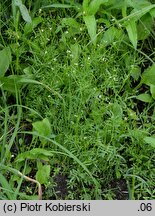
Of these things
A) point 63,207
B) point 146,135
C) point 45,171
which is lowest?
point 63,207

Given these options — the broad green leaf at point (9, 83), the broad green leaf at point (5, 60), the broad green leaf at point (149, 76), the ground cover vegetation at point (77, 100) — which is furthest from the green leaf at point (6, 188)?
the broad green leaf at point (149, 76)

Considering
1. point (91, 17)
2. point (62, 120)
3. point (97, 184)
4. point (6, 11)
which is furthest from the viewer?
point (6, 11)

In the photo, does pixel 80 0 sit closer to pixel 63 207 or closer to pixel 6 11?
pixel 6 11

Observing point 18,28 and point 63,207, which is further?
point 18,28

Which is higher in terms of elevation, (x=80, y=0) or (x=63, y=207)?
(x=80, y=0)

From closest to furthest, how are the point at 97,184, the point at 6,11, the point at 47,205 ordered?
the point at 47,205 → the point at 97,184 → the point at 6,11

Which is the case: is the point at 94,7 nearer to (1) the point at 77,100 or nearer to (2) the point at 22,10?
(2) the point at 22,10

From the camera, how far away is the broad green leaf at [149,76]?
2982 millimetres

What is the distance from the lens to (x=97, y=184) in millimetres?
2572

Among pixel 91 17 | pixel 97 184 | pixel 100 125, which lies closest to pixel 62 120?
pixel 100 125

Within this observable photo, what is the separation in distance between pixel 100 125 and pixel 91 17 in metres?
0.62

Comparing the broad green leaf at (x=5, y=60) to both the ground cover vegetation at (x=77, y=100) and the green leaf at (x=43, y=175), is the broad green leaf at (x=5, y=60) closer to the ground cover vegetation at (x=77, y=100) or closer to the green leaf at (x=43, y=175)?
the ground cover vegetation at (x=77, y=100)

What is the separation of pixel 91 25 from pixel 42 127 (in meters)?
0.63

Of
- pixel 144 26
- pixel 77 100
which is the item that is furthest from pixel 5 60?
pixel 144 26
